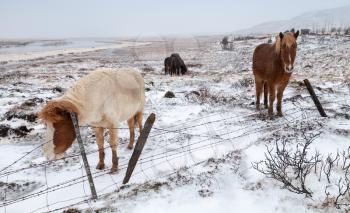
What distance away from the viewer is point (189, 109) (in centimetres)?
917

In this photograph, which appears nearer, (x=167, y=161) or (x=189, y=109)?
(x=167, y=161)

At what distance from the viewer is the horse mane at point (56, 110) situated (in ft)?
13.5

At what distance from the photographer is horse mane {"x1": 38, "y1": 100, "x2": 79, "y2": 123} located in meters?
4.11

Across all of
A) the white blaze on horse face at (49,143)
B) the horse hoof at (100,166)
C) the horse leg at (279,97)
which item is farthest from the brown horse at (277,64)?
the white blaze on horse face at (49,143)

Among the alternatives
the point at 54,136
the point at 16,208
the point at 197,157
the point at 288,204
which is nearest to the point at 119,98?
the point at 54,136

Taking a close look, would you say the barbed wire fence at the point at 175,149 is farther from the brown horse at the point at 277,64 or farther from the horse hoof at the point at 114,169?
the brown horse at the point at 277,64

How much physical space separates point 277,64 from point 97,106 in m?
4.50

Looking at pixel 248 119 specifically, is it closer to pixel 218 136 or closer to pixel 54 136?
pixel 218 136

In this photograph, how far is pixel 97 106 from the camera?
15.9ft

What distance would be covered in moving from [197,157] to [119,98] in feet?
5.89

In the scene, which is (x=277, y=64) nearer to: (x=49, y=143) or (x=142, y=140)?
(x=142, y=140)

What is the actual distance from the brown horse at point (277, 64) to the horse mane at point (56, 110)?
4784 mm

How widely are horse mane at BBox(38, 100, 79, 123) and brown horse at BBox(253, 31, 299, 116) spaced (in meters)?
4.78

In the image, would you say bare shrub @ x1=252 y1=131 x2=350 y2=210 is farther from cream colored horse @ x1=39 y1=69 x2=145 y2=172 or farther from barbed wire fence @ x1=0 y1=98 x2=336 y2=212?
cream colored horse @ x1=39 y1=69 x2=145 y2=172
